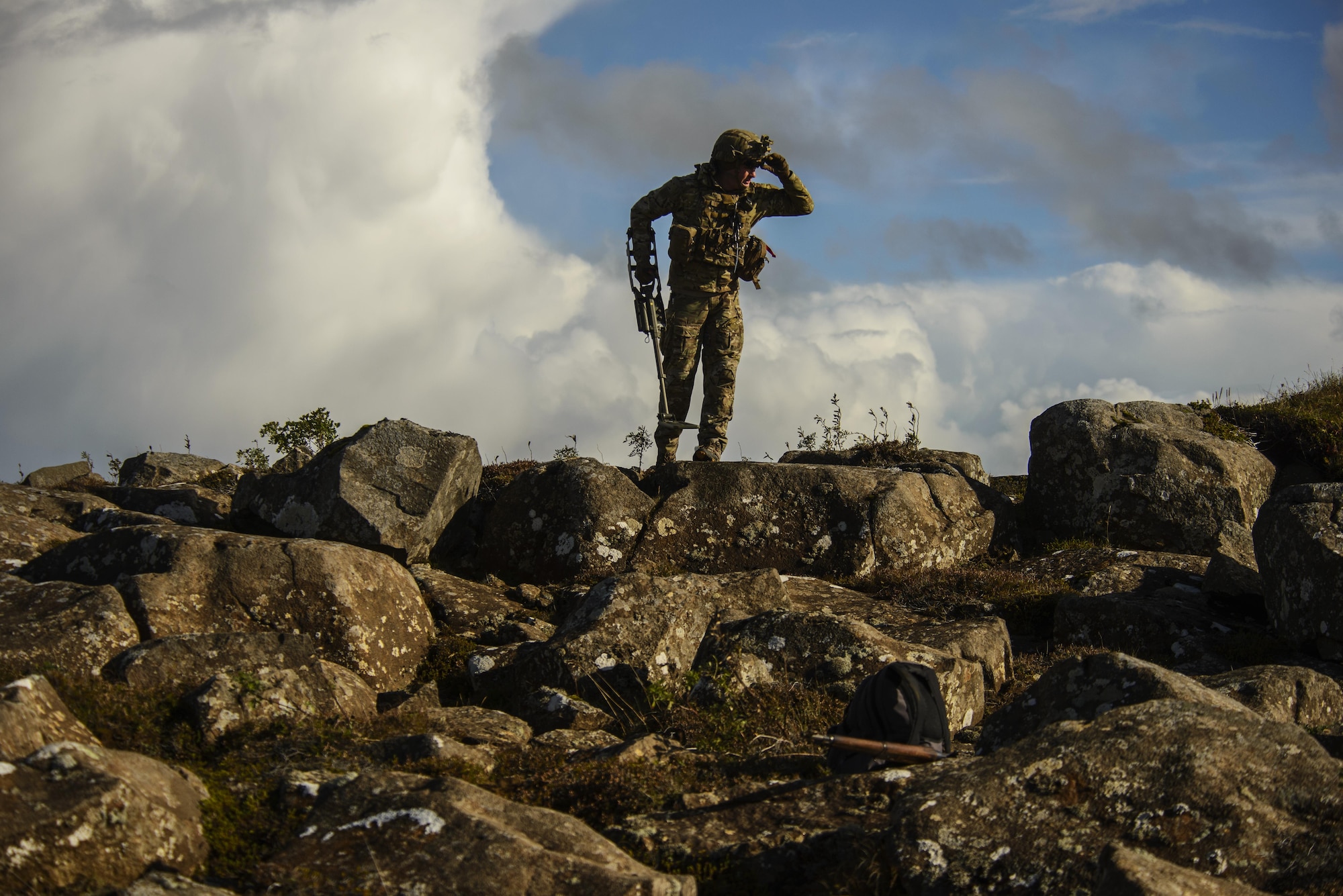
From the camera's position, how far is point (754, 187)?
12.8 metres

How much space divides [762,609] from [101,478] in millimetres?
10707

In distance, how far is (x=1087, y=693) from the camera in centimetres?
538

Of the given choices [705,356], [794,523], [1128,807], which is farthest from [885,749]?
[705,356]

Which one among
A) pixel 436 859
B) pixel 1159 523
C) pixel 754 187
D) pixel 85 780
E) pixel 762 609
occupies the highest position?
pixel 754 187

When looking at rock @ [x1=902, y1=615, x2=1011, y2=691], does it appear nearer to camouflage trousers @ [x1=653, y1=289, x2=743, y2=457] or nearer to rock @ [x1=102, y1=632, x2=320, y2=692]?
rock @ [x1=102, y1=632, x2=320, y2=692]

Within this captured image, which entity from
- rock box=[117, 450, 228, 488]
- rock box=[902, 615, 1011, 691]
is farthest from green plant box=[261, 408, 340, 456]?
rock box=[902, 615, 1011, 691]

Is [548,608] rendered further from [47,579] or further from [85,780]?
[85,780]

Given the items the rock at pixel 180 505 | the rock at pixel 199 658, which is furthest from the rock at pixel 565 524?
the rock at pixel 199 658

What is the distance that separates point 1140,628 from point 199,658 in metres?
7.35

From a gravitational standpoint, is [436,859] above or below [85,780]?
below

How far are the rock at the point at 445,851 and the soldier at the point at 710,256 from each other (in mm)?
8726

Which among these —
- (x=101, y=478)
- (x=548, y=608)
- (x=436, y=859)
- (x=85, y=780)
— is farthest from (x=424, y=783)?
(x=101, y=478)

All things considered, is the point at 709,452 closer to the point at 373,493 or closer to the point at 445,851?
the point at 373,493

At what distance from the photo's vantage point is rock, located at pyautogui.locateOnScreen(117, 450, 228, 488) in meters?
13.4
